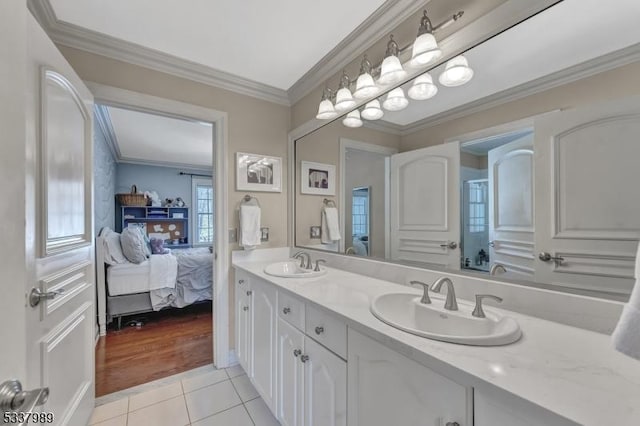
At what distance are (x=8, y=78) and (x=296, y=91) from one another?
203 cm

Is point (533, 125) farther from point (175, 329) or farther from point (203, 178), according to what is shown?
point (203, 178)

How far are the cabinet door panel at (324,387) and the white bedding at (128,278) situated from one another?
2.66 metres

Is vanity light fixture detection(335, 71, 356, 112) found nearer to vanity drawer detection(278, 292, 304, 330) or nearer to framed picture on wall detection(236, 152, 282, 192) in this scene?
framed picture on wall detection(236, 152, 282, 192)

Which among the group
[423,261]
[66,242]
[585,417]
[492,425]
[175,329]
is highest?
[66,242]

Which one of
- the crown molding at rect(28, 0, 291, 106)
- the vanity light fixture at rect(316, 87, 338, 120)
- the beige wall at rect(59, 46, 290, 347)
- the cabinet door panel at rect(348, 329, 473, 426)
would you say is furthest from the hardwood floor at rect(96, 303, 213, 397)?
the crown molding at rect(28, 0, 291, 106)

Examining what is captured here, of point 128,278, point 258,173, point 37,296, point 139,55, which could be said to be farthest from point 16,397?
point 128,278

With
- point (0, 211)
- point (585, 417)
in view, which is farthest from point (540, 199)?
point (0, 211)

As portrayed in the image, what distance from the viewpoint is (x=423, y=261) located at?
1.40 metres

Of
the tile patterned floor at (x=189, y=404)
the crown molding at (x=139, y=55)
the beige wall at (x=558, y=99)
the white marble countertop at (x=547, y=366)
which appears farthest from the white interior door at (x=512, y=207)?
the crown molding at (x=139, y=55)

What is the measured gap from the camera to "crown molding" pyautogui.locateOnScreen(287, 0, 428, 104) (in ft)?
4.61

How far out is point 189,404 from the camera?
1.70m

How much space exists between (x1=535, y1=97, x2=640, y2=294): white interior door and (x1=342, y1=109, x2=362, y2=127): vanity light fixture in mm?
1036

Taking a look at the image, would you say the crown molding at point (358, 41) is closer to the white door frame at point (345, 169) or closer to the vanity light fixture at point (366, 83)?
the vanity light fixture at point (366, 83)

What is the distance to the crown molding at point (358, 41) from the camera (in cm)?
140
